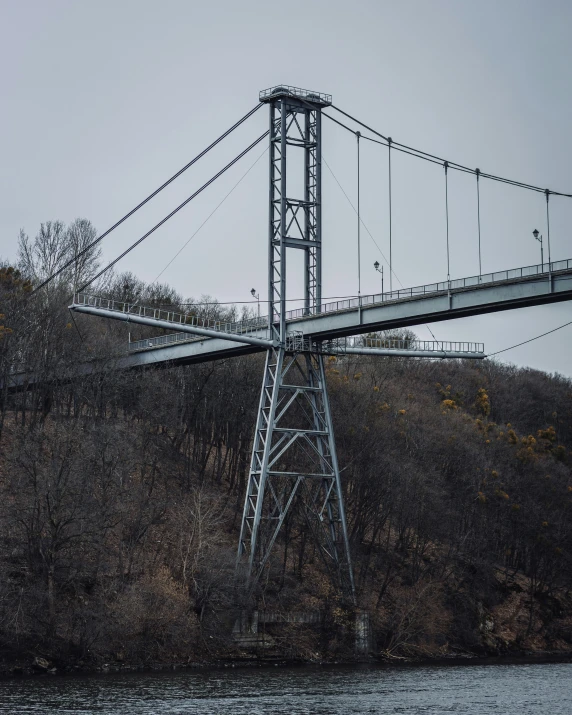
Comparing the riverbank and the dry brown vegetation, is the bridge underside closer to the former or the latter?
the dry brown vegetation

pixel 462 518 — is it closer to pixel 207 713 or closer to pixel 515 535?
pixel 515 535

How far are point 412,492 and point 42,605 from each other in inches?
1095

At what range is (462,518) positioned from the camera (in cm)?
7531

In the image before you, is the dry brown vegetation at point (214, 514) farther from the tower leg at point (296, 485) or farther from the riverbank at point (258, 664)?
the tower leg at point (296, 485)

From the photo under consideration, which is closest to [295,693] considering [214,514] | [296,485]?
[296,485]

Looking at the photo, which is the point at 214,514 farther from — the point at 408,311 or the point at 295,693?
the point at 295,693

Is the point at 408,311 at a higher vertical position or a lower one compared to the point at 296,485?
higher

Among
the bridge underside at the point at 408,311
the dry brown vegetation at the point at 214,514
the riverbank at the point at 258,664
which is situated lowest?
the riverbank at the point at 258,664

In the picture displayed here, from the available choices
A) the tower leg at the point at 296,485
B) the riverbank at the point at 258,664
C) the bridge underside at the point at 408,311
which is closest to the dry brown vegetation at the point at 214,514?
the riverbank at the point at 258,664

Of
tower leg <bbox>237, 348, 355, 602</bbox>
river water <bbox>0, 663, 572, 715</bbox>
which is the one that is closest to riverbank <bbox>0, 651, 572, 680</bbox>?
river water <bbox>0, 663, 572, 715</bbox>

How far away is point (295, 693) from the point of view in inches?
1650

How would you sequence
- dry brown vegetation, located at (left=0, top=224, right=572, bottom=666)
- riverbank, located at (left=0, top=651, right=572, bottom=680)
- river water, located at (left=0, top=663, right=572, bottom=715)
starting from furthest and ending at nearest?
1. dry brown vegetation, located at (left=0, top=224, right=572, bottom=666)
2. riverbank, located at (left=0, top=651, right=572, bottom=680)
3. river water, located at (left=0, top=663, right=572, bottom=715)

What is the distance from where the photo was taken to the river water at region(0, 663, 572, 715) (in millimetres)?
37656

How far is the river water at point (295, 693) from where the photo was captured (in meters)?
37.7
